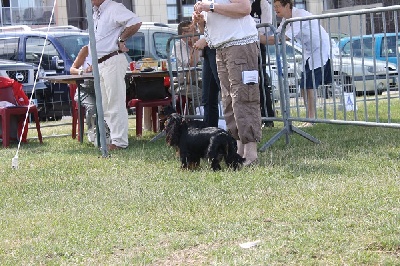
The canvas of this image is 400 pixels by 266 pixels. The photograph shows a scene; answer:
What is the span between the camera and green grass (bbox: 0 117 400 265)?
15.5 ft

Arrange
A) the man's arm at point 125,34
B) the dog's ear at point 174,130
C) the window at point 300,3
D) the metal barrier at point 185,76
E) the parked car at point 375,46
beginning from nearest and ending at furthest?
the dog's ear at point 174,130 → the parked car at point 375,46 → the man's arm at point 125,34 → the metal barrier at point 185,76 → the window at point 300,3

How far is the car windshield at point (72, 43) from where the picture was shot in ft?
54.7

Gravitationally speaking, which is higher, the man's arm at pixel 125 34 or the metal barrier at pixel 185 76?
the man's arm at pixel 125 34

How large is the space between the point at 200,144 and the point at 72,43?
32.0 ft

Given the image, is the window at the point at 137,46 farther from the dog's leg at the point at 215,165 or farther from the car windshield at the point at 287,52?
the dog's leg at the point at 215,165

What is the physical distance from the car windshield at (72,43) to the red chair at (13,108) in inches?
200

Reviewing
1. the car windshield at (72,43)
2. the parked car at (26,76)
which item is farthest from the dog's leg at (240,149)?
the car windshield at (72,43)

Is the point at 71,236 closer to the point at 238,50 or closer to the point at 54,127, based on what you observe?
the point at 238,50

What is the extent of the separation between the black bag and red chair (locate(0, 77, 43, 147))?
50.1 inches

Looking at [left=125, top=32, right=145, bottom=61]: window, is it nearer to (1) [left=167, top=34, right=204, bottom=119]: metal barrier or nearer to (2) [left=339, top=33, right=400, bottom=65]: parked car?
(1) [left=167, top=34, right=204, bottom=119]: metal barrier

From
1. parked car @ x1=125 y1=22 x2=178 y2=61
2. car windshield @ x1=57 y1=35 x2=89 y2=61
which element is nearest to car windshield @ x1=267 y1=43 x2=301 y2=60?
parked car @ x1=125 y1=22 x2=178 y2=61

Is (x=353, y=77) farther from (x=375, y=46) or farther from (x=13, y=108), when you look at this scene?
(x=13, y=108)

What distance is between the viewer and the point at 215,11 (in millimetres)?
7570


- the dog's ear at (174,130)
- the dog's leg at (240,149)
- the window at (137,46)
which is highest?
the window at (137,46)
